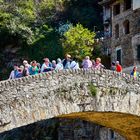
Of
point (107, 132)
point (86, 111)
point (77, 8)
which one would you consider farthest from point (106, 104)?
point (77, 8)

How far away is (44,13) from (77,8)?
2.78m

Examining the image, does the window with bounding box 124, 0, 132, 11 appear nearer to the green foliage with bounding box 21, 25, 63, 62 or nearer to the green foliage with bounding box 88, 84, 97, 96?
the green foliage with bounding box 21, 25, 63, 62

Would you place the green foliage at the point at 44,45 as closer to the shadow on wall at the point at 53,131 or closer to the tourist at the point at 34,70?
the shadow on wall at the point at 53,131

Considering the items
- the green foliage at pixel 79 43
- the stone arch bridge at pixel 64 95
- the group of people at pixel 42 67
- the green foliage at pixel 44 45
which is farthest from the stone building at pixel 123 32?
the group of people at pixel 42 67

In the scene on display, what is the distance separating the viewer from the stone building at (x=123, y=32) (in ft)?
124

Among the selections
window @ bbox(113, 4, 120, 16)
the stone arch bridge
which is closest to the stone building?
window @ bbox(113, 4, 120, 16)

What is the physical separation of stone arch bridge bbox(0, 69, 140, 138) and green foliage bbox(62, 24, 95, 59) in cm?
1856

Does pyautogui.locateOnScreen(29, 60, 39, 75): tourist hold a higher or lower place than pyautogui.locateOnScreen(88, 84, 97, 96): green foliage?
higher

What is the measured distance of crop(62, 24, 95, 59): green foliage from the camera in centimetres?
3875

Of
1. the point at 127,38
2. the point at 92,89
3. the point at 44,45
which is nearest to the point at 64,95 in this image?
the point at 92,89

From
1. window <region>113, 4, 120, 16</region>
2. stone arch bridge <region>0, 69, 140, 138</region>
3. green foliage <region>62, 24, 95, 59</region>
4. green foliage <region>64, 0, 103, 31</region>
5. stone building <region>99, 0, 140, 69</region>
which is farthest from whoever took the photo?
green foliage <region>64, 0, 103, 31</region>

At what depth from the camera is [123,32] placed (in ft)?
128

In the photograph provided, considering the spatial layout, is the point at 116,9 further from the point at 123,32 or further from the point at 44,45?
the point at 44,45

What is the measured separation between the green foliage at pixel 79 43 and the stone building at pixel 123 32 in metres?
1.48
